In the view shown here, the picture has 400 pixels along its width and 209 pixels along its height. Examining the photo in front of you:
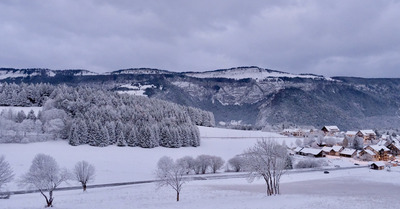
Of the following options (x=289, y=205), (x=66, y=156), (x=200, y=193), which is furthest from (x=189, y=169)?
(x=289, y=205)

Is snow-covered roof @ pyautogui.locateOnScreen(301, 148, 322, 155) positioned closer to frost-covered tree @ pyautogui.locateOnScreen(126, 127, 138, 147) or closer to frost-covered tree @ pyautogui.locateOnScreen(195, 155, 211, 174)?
frost-covered tree @ pyautogui.locateOnScreen(195, 155, 211, 174)

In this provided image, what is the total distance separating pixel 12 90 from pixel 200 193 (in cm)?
12671

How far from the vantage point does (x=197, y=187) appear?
48375 mm

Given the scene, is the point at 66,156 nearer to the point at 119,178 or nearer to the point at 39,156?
the point at 119,178

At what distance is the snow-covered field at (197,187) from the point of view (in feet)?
94.4

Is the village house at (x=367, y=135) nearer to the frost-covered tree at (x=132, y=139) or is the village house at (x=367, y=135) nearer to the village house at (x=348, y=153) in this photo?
the village house at (x=348, y=153)

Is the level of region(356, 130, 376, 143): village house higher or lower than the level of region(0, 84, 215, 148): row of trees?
lower

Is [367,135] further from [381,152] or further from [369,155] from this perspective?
[369,155]

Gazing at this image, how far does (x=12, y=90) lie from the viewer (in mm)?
129750

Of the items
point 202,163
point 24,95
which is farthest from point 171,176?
point 24,95

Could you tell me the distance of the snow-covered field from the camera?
28.8 meters

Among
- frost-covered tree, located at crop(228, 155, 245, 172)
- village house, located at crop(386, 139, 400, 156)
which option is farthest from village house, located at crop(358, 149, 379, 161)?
frost-covered tree, located at crop(228, 155, 245, 172)

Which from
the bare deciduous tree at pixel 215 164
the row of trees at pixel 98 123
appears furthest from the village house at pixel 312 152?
the bare deciduous tree at pixel 215 164

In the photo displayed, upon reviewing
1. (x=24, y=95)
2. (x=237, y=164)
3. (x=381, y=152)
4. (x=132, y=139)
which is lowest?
(x=237, y=164)
